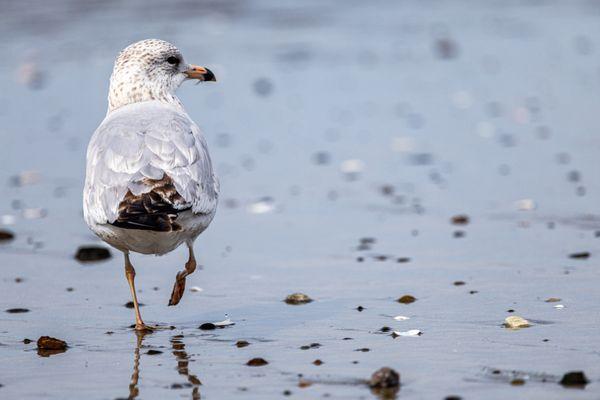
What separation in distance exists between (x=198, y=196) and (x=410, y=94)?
7.05 metres

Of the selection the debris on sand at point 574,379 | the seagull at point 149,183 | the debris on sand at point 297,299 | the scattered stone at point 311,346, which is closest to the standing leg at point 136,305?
the seagull at point 149,183

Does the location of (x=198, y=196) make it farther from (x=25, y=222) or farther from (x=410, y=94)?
(x=410, y=94)

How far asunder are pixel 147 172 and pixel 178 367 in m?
1.01

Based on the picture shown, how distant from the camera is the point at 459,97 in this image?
1265cm

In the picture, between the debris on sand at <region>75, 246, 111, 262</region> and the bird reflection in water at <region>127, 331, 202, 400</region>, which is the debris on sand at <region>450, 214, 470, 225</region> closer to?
the debris on sand at <region>75, 246, 111, 262</region>

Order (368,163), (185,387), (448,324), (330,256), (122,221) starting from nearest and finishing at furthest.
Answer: (185,387) < (122,221) < (448,324) < (330,256) < (368,163)

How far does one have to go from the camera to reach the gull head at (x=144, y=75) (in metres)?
7.21

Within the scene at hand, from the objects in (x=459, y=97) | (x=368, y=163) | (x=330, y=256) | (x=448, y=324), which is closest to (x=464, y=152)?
(x=368, y=163)

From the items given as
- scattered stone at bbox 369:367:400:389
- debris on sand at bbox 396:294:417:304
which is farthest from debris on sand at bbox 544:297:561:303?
scattered stone at bbox 369:367:400:389

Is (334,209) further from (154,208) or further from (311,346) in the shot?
(154,208)

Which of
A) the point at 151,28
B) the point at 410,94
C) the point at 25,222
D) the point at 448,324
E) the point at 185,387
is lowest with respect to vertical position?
the point at 185,387

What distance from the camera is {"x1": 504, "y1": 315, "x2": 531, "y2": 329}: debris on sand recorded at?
6009 millimetres

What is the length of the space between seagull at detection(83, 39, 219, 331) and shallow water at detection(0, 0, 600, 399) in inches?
20.2

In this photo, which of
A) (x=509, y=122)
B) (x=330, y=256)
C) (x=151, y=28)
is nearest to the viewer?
(x=330, y=256)
